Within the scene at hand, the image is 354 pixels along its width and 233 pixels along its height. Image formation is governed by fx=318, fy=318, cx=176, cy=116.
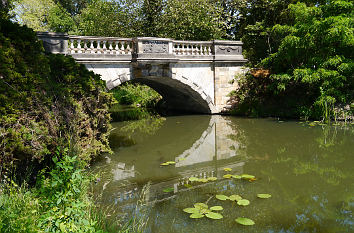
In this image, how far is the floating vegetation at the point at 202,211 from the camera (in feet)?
11.6

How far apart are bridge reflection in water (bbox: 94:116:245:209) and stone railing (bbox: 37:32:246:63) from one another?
2.37m

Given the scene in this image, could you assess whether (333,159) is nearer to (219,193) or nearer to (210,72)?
(219,193)

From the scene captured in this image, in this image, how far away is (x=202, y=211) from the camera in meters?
A: 3.70

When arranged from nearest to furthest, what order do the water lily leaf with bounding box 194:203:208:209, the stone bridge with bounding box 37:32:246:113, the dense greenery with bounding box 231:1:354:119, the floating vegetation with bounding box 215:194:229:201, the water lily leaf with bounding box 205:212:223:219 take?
the water lily leaf with bounding box 205:212:223:219 < the water lily leaf with bounding box 194:203:208:209 < the floating vegetation with bounding box 215:194:229:201 < the stone bridge with bounding box 37:32:246:113 < the dense greenery with bounding box 231:1:354:119

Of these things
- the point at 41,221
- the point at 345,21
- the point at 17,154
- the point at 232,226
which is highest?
the point at 345,21

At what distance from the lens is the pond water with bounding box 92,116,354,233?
11.7 ft

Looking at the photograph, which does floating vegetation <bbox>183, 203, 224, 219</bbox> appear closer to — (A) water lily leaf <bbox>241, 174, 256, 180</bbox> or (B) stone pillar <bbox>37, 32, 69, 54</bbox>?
(A) water lily leaf <bbox>241, 174, 256, 180</bbox>

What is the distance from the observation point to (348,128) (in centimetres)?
871

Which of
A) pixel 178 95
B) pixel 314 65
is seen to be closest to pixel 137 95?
pixel 178 95

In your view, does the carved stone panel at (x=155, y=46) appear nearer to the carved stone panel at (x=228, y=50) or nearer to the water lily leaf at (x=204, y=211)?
the carved stone panel at (x=228, y=50)

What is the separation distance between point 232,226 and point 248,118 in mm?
8405

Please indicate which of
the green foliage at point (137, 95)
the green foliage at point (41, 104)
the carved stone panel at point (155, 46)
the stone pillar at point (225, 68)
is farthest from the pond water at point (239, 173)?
the green foliage at point (137, 95)

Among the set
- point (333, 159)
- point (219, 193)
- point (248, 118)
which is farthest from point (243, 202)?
point (248, 118)

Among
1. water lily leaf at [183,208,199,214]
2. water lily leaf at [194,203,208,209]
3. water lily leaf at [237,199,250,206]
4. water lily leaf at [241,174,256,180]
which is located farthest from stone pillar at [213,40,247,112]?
water lily leaf at [183,208,199,214]
